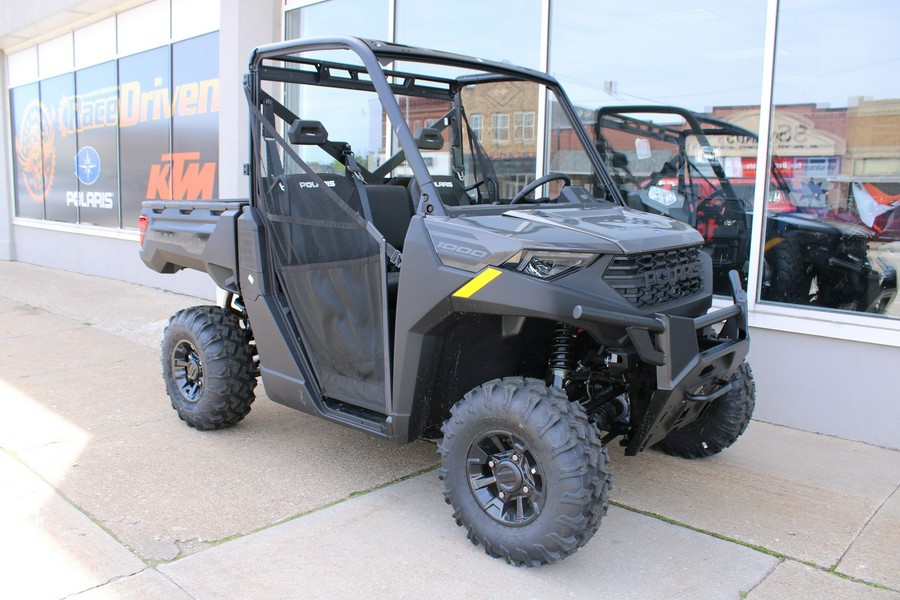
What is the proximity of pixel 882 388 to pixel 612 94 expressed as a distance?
115 inches

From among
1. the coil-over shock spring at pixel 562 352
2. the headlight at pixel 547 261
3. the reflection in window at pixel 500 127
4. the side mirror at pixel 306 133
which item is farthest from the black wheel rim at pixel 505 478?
the reflection in window at pixel 500 127

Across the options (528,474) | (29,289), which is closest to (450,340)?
(528,474)

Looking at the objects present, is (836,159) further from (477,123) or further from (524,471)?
(524,471)

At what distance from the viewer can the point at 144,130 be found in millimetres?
10922

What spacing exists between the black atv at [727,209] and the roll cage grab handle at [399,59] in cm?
170

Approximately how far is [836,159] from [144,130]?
9.16 metres

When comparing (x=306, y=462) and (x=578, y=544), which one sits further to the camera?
(x=306, y=462)

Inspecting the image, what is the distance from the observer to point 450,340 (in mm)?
3387

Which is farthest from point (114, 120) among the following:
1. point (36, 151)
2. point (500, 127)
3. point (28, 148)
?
point (500, 127)

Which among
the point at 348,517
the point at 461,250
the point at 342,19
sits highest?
the point at 342,19

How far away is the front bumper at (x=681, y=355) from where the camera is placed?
2900 mm

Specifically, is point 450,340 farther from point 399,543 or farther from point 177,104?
point 177,104

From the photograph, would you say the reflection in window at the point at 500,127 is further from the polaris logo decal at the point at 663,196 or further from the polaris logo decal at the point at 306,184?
the polaris logo decal at the point at 306,184

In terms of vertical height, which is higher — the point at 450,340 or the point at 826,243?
the point at 826,243
